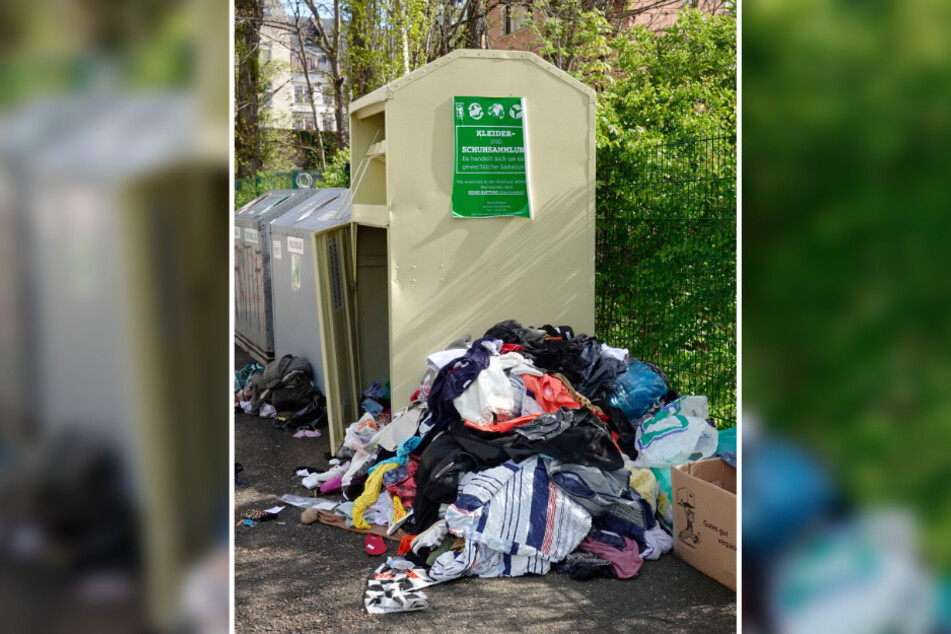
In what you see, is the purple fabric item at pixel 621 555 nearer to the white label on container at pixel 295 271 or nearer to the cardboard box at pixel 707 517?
the cardboard box at pixel 707 517

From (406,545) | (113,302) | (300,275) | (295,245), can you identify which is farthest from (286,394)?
(113,302)

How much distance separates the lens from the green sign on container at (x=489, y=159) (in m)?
6.32

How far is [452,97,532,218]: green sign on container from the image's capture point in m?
6.32

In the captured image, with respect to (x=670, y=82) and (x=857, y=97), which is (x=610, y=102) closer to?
(x=670, y=82)

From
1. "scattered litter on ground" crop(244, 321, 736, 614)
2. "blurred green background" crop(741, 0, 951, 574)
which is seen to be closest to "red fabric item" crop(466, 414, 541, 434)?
"scattered litter on ground" crop(244, 321, 736, 614)

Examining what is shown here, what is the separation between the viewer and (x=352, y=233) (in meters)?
7.43

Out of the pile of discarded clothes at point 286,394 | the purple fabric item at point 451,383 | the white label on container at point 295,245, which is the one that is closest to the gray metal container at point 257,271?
the white label on container at point 295,245

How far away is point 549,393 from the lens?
5.31 metres

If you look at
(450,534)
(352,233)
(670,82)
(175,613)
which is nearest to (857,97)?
(175,613)

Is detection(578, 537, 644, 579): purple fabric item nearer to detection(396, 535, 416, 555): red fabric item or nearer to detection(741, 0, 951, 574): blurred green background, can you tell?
detection(396, 535, 416, 555): red fabric item

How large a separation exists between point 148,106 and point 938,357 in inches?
31.1

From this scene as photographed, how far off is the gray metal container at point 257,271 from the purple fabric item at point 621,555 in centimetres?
603

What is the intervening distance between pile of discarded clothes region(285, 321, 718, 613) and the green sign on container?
3.23ft

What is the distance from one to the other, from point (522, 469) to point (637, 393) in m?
1.15
